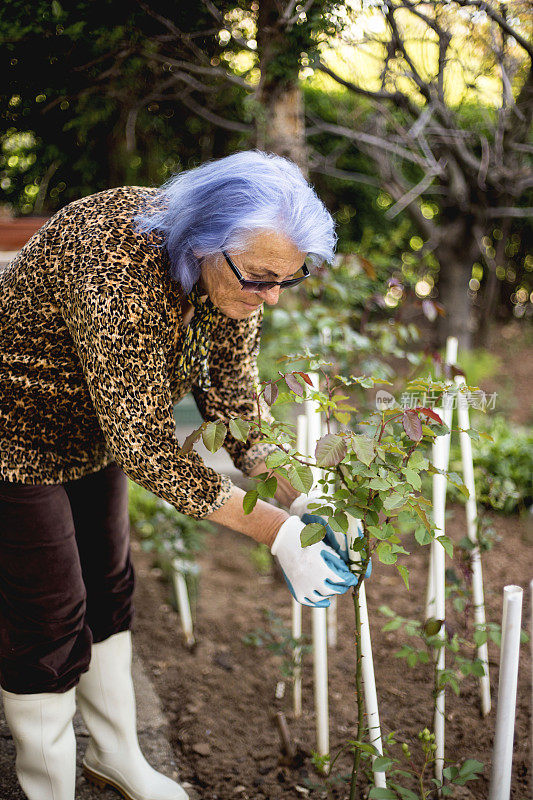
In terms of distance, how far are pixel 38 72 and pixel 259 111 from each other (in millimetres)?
1063

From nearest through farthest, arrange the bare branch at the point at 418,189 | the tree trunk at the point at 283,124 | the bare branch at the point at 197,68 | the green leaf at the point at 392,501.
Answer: the green leaf at the point at 392,501 < the bare branch at the point at 197,68 < the tree trunk at the point at 283,124 < the bare branch at the point at 418,189

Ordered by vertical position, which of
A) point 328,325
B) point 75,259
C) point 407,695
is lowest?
point 407,695

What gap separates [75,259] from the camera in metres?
1.44

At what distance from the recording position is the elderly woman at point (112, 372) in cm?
141

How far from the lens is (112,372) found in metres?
1.38

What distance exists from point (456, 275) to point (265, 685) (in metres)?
4.63

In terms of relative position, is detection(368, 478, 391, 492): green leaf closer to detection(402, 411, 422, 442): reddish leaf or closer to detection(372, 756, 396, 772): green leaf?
detection(402, 411, 422, 442): reddish leaf

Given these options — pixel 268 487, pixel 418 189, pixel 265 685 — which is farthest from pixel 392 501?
pixel 418 189

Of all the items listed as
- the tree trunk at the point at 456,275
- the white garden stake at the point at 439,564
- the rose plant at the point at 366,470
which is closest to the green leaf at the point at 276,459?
the rose plant at the point at 366,470

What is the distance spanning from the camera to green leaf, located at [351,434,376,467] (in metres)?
1.28

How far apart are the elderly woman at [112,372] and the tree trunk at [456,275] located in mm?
4607

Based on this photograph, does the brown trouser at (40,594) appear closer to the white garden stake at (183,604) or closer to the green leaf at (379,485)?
the green leaf at (379,485)

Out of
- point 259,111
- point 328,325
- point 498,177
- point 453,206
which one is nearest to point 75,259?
point 328,325

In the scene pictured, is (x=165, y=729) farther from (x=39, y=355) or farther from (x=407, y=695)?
(x=39, y=355)
